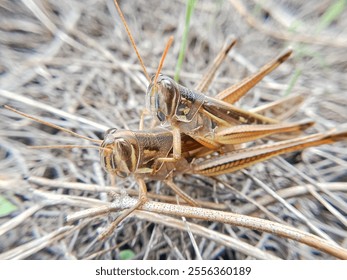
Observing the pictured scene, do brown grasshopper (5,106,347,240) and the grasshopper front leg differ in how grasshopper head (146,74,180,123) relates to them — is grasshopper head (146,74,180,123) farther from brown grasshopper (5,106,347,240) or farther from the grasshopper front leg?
the grasshopper front leg

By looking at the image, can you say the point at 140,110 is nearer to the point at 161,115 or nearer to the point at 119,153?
the point at 161,115

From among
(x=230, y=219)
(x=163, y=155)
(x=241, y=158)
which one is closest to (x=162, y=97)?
(x=163, y=155)

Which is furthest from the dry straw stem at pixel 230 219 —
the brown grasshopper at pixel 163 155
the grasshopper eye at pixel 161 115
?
the grasshopper eye at pixel 161 115

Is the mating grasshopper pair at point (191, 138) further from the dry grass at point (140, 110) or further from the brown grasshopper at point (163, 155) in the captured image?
the dry grass at point (140, 110)

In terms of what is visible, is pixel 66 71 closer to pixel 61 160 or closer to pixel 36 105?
pixel 36 105

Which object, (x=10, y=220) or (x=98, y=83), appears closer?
(x=10, y=220)

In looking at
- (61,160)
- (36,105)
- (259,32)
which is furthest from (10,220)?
(259,32)
